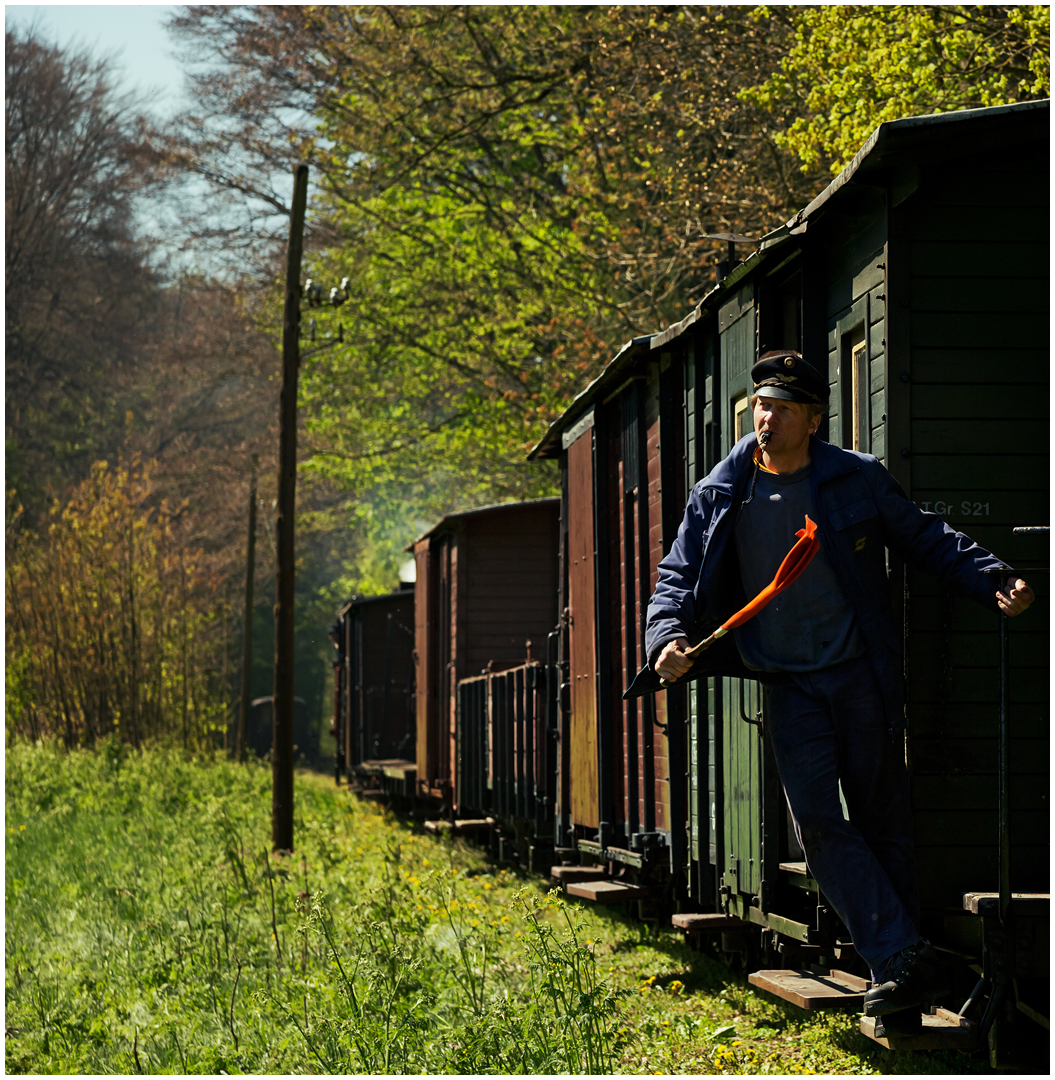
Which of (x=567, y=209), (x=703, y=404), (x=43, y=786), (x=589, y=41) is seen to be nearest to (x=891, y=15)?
(x=703, y=404)

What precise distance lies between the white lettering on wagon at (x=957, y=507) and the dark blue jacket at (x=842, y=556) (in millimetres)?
233

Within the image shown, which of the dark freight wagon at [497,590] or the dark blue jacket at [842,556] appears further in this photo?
the dark freight wagon at [497,590]

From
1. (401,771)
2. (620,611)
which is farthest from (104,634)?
(620,611)

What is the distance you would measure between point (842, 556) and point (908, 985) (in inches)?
51.5

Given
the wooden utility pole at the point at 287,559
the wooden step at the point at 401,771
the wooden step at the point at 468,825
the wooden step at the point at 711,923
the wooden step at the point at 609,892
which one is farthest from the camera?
the wooden step at the point at 401,771

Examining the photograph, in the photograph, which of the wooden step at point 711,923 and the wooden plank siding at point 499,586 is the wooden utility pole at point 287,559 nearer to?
the wooden plank siding at point 499,586

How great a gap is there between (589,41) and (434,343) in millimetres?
8309

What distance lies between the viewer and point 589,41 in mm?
17500

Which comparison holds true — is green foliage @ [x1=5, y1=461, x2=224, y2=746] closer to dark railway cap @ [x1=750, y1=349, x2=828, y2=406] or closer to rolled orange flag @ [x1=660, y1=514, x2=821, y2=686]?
dark railway cap @ [x1=750, y1=349, x2=828, y2=406]

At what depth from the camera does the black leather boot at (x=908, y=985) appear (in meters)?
3.88

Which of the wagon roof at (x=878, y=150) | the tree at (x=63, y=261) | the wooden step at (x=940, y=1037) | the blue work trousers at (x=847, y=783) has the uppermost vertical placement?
the tree at (x=63, y=261)

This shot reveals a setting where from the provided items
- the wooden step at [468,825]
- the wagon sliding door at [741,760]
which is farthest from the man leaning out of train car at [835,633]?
the wooden step at [468,825]

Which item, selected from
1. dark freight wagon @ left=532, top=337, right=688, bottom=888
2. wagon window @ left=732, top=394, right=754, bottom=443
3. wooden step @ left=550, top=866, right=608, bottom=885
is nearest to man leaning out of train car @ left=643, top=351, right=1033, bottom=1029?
wagon window @ left=732, top=394, right=754, bottom=443

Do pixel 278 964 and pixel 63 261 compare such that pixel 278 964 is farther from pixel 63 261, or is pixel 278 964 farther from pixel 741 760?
pixel 63 261
